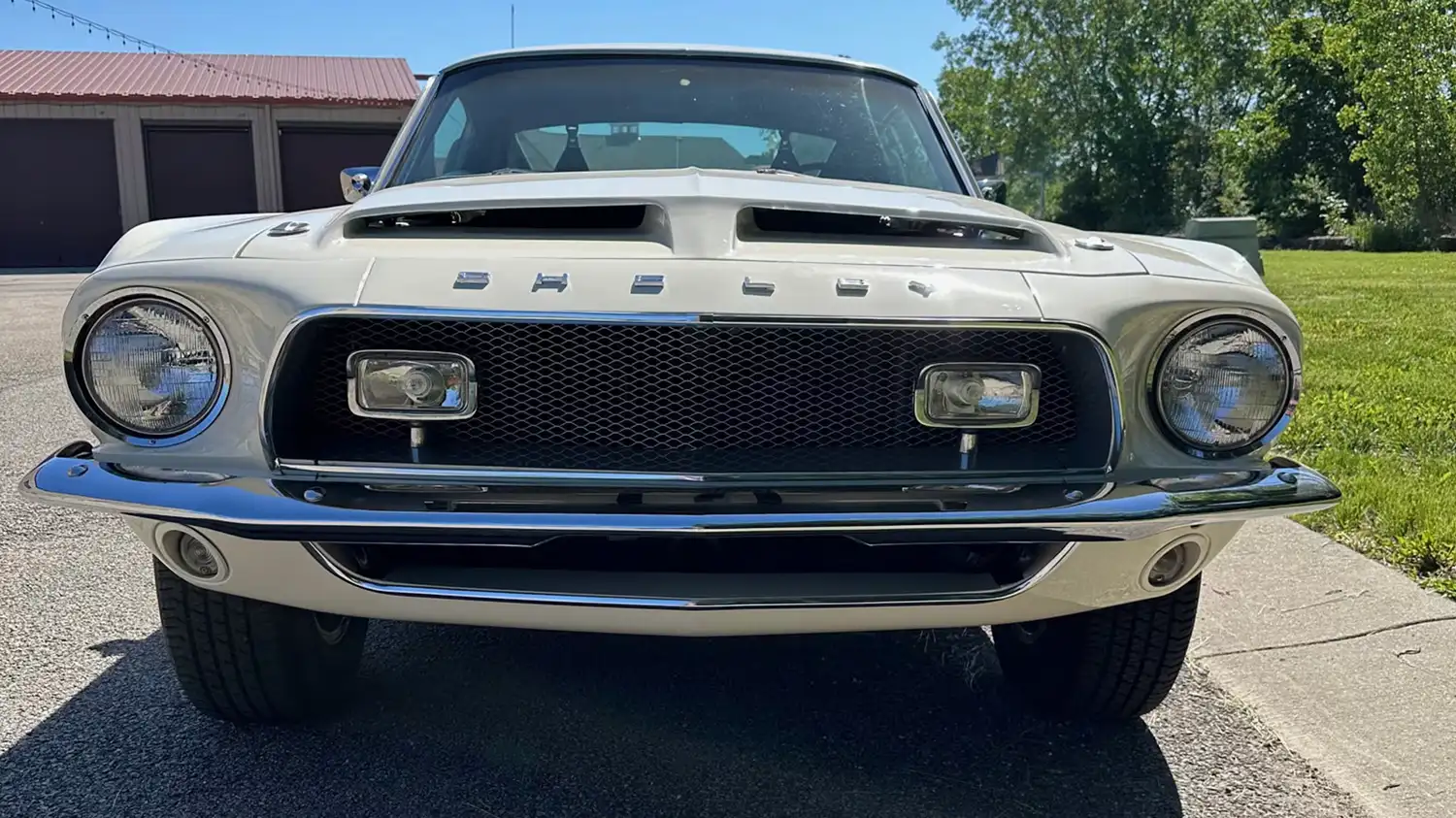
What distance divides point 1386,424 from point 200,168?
1881cm

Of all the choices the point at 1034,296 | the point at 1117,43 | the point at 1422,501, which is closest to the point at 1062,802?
the point at 1034,296

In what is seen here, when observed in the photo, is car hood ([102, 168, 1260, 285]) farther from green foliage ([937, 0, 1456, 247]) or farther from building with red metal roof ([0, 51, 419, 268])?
green foliage ([937, 0, 1456, 247])

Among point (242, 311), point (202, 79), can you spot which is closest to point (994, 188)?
point (242, 311)

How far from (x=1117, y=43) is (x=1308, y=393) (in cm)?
3525

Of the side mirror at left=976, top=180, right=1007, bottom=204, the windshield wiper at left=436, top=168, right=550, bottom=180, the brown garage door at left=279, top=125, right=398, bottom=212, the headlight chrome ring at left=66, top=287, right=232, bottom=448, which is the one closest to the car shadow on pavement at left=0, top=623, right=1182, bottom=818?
the headlight chrome ring at left=66, top=287, right=232, bottom=448

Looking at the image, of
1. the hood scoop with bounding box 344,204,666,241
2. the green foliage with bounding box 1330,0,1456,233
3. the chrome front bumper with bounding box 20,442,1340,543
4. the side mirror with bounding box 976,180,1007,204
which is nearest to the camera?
the chrome front bumper with bounding box 20,442,1340,543

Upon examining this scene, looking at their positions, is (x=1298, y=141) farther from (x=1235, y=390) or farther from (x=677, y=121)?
(x=1235, y=390)

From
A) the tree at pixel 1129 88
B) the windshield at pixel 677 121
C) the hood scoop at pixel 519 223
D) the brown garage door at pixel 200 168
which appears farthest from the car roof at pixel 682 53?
the tree at pixel 1129 88

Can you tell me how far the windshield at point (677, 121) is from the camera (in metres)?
3.05

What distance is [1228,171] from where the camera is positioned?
112 ft

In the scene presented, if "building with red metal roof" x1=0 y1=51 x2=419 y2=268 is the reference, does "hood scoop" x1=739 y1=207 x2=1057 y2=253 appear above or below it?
above

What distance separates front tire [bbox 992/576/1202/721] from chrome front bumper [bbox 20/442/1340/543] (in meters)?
0.33

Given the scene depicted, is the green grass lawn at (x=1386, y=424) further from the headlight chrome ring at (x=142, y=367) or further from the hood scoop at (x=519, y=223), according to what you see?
the headlight chrome ring at (x=142, y=367)

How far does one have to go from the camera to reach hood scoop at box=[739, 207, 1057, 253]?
2.09m
